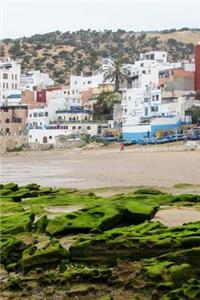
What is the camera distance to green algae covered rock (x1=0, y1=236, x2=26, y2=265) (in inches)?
360

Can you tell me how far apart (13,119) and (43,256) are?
7439cm

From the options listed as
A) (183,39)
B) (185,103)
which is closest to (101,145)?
(185,103)

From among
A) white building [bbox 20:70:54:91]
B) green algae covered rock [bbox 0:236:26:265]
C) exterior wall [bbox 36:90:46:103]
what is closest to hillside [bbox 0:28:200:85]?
white building [bbox 20:70:54:91]

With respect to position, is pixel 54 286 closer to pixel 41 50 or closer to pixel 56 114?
pixel 56 114

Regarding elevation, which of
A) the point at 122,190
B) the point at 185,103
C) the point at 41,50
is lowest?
the point at 122,190

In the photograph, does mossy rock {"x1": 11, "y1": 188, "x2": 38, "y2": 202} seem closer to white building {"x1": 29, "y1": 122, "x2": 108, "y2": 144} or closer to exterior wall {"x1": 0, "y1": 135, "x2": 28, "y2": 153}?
exterior wall {"x1": 0, "y1": 135, "x2": 28, "y2": 153}

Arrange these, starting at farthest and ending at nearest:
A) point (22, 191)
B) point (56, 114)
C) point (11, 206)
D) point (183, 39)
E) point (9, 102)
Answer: point (183, 39)
point (9, 102)
point (56, 114)
point (22, 191)
point (11, 206)

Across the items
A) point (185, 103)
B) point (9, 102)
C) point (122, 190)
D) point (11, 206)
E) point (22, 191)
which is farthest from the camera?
point (9, 102)

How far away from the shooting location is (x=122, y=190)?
22516mm

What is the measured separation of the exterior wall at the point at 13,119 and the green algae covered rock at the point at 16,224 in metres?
67.4

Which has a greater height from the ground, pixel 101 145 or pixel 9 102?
pixel 9 102

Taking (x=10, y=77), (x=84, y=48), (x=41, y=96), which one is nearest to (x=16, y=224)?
(x=41, y=96)

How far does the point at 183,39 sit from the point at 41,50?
56.2 m

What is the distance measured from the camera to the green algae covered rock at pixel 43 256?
8.62 meters
